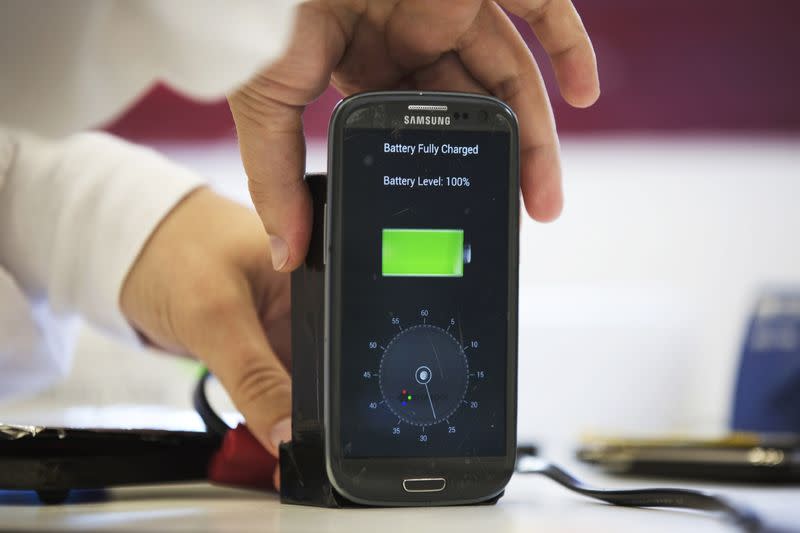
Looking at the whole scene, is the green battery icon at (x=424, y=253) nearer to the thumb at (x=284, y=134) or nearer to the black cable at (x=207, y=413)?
the thumb at (x=284, y=134)

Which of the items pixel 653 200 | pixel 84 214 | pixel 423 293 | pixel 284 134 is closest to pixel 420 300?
pixel 423 293

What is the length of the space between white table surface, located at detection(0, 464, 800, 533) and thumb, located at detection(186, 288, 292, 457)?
45mm

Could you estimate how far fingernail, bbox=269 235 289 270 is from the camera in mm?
474

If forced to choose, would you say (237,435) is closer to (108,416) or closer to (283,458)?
(283,458)

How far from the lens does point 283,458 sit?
18.8 inches

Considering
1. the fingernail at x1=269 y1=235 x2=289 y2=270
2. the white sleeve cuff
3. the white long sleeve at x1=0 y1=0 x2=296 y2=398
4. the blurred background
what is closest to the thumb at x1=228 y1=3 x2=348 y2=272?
the fingernail at x1=269 y1=235 x2=289 y2=270

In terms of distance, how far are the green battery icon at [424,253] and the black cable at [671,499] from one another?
0.14 m

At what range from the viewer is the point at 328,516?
0.43m

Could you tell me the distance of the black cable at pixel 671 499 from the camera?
38cm

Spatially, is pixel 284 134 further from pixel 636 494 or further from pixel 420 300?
pixel 636 494

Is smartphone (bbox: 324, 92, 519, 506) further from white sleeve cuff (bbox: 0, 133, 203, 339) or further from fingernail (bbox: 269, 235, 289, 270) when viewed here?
white sleeve cuff (bbox: 0, 133, 203, 339)

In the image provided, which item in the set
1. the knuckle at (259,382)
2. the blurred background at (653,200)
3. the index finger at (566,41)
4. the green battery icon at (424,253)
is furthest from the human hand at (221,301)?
the blurred background at (653,200)

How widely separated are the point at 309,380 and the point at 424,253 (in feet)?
0.30

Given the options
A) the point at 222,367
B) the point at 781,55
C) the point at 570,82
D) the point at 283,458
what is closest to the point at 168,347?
the point at 222,367
